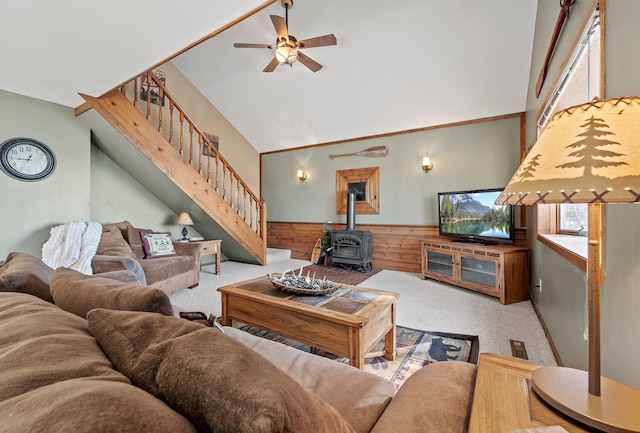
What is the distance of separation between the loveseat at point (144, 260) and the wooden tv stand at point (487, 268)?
3551 millimetres

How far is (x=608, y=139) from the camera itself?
58 cm

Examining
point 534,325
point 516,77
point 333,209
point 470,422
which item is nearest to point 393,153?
point 333,209

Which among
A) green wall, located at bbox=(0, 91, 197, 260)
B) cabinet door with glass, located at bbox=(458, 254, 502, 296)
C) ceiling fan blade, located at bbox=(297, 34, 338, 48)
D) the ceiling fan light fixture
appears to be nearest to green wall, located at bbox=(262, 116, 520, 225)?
cabinet door with glass, located at bbox=(458, 254, 502, 296)

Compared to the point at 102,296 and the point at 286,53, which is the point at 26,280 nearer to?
the point at 102,296

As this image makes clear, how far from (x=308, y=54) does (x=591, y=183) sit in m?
4.31

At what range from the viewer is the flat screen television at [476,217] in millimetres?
3705

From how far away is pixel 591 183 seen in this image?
1.86 feet

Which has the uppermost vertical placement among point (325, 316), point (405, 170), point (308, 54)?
point (308, 54)

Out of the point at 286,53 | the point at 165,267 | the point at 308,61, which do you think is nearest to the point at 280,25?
the point at 286,53

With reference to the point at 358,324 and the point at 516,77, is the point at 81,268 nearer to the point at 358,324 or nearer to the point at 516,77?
the point at 358,324

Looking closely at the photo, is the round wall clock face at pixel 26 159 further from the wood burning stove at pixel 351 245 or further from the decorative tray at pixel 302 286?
the wood burning stove at pixel 351 245

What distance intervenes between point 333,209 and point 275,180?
1.73m

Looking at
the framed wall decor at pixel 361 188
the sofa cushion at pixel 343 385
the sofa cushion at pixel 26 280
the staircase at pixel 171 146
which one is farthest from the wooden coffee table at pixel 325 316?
the framed wall decor at pixel 361 188

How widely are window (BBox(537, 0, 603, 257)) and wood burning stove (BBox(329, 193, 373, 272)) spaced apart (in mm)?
2668
